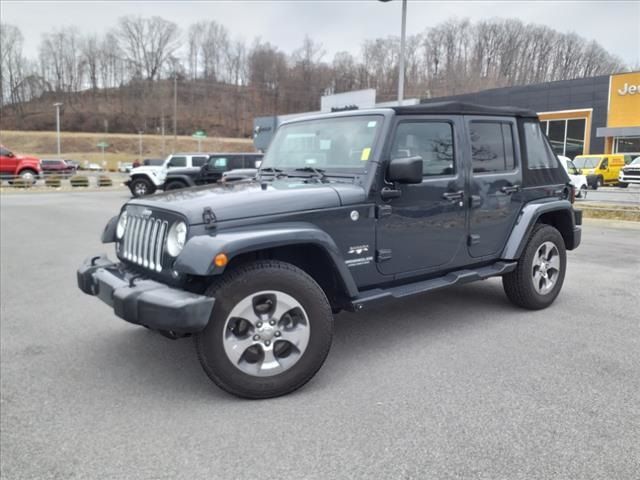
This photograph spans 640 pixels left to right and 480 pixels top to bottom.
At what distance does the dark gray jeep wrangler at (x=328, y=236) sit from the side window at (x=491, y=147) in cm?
1

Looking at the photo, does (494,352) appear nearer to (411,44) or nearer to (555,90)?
(555,90)

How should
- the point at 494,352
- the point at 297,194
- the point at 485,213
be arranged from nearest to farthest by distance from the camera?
the point at 297,194, the point at 494,352, the point at 485,213

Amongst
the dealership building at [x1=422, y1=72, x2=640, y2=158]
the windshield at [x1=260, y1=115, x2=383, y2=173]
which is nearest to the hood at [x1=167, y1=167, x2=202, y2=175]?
the windshield at [x1=260, y1=115, x2=383, y2=173]

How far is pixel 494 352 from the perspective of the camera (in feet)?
13.1

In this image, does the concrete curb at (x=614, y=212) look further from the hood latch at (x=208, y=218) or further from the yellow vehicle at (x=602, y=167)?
the hood latch at (x=208, y=218)

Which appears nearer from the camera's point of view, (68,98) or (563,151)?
(563,151)

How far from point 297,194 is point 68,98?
128 meters

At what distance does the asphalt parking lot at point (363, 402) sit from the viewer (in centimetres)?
258

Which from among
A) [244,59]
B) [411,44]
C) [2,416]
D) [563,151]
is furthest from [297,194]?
[244,59]

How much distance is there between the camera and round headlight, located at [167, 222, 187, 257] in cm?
318

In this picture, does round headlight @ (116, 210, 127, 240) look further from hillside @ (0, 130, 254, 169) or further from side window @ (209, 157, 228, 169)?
hillside @ (0, 130, 254, 169)

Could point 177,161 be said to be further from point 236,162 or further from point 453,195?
point 453,195

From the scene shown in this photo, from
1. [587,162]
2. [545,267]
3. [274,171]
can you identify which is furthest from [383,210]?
[587,162]

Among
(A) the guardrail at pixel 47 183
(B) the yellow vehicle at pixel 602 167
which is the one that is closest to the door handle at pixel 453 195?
(B) the yellow vehicle at pixel 602 167
